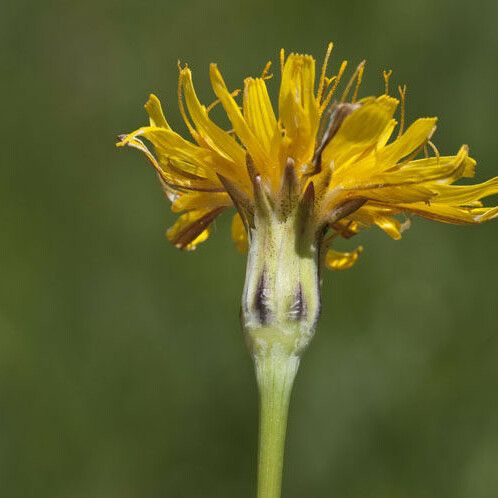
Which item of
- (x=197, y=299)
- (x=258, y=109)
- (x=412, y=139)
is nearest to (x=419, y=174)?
(x=412, y=139)

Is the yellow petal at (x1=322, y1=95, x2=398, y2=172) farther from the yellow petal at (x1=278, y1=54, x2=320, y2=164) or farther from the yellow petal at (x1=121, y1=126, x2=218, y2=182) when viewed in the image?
the yellow petal at (x1=121, y1=126, x2=218, y2=182)

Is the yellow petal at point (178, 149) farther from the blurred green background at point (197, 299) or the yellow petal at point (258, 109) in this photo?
the blurred green background at point (197, 299)

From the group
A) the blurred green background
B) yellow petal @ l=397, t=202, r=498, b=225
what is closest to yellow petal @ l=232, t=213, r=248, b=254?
yellow petal @ l=397, t=202, r=498, b=225

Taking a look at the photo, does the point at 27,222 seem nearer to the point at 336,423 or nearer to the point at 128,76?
the point at 128,76

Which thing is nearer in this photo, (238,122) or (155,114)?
(238,122)

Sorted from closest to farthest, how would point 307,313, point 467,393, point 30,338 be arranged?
point 307,313
point 467,393
point 30,338

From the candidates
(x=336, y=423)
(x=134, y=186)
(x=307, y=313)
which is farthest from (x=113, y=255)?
(x=307, y=313)

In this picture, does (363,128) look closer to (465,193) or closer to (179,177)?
(465,193)
